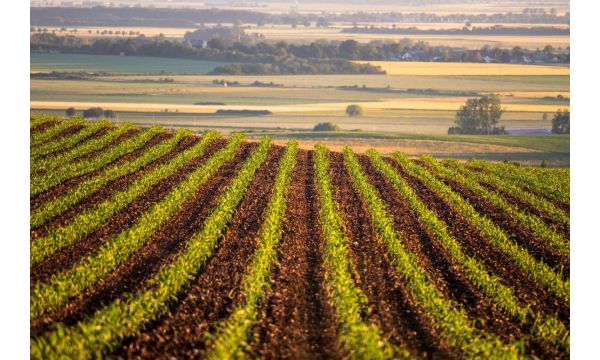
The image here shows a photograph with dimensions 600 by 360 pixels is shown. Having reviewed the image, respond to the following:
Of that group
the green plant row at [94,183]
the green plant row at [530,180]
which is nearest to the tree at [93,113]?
the green plant row at [94,183]

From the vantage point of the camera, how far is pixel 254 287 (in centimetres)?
1236

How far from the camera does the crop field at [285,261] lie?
10430 millimetres

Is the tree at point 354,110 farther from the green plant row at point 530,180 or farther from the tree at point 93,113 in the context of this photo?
the green plant row at point 530,180

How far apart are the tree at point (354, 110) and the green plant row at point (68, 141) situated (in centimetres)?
2900

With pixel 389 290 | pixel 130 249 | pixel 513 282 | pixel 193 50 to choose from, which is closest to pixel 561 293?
pixel 513 282

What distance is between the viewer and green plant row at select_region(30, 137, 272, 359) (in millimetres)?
9391

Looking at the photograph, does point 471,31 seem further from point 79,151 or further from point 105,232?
point 105,232

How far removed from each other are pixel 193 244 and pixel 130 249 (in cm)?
109

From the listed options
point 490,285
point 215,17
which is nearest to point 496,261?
point 490,285

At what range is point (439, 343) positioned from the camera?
35.6ft

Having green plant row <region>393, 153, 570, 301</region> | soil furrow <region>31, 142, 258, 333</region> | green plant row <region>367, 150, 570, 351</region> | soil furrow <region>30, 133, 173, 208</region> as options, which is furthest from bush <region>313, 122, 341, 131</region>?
soil furrow <region>31, 142, 258, 333</region>

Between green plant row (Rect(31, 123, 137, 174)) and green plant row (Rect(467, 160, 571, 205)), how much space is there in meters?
12.8

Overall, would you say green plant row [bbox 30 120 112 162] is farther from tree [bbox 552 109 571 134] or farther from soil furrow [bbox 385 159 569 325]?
tree [bbox 552 109 571 134]

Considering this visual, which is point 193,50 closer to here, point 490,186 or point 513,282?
point 490,186
